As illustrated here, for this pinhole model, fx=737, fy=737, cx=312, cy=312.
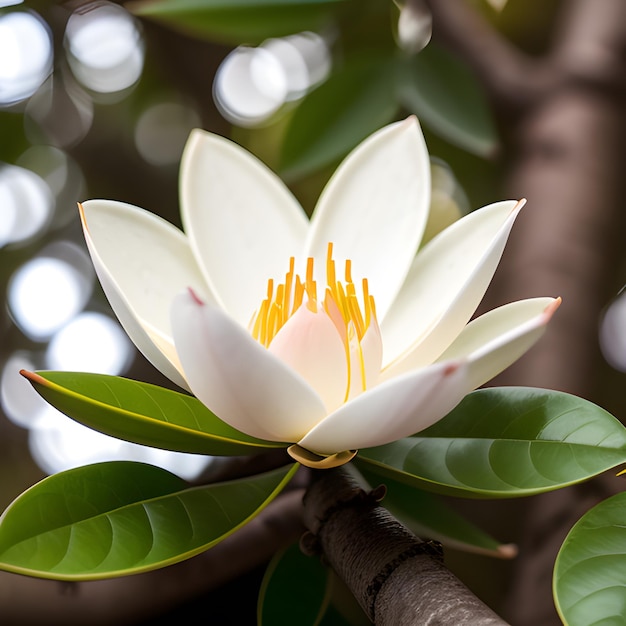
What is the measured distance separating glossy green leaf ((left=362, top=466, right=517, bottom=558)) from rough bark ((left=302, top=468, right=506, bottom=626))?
0.07m

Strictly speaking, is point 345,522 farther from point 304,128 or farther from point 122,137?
point 122,137

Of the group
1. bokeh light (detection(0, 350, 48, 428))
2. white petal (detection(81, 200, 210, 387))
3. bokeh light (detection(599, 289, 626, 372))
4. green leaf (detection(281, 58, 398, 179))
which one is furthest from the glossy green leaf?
bokeh light (detection(0, 350, 48, 428))

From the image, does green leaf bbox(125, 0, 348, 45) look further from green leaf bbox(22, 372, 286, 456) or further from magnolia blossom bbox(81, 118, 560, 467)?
green leaf bbox(22, 372, 286, 456)

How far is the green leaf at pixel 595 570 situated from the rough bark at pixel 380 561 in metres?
0.03

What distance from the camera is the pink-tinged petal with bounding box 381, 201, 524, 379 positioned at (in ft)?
1.32

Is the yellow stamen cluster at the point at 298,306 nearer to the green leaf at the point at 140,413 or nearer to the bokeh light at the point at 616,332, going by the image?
the green leaf at the point at 140,413

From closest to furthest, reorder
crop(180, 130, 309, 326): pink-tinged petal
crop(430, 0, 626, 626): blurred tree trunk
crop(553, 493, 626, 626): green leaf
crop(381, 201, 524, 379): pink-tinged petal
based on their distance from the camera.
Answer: crop(553, 493, 626, 626): green leaf → crop(381, 201, 524, 379): pink-tinged petal → crop(180, 130, 309, 326): pink-tinged petal → crop(430, 0, 626, 626): blurred tree trunk

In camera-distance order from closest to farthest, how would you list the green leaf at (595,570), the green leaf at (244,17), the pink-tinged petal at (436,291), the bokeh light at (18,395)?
the green leaf at (595,570) → the pink-tinged petal at (436,291) → the green leaf at (244,17) → the bokeh light at (18,395)

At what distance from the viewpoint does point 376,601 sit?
371 mm

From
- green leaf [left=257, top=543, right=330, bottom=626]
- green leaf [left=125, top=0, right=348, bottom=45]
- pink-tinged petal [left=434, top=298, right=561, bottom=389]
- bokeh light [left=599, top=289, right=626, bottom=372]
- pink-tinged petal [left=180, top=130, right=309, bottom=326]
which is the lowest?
bokeh light [left=599, top=289, right=626, bottom=372]

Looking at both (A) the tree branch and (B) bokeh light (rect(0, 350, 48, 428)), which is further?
(B) bokeh light (rect(0, 350, 48, 428))

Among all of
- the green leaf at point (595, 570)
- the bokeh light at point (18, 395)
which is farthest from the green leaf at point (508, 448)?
the bokeh light at point (18, 395)

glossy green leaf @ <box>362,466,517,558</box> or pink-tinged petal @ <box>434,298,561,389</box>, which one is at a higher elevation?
pink-tinged petal @ <box>434,298,561,389</box>

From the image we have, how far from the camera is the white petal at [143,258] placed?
452 millimetres
